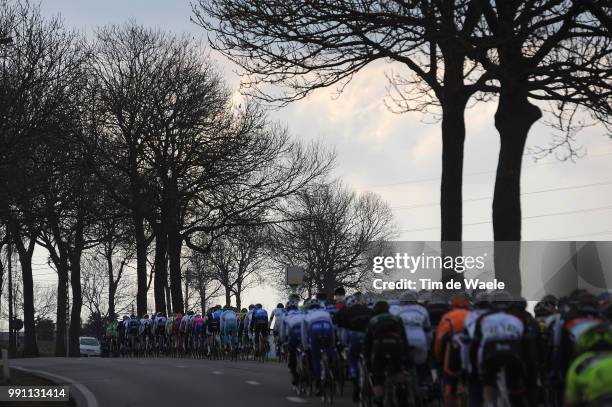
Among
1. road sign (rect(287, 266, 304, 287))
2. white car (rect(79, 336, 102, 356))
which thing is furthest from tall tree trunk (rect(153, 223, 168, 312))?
white car (rect(79, 336, 102, 356))

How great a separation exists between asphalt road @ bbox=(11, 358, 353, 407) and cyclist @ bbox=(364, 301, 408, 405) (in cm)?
433

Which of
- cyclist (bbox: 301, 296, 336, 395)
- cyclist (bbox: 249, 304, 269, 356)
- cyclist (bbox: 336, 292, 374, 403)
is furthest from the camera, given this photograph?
cyclist (bbox: 249, 304, 269, 356)

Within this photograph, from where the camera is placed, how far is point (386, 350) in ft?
52.7

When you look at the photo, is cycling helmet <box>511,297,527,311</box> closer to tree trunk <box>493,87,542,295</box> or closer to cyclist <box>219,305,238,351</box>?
tree trunk <box>493,87,542,295</box>

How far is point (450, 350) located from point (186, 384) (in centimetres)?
1177

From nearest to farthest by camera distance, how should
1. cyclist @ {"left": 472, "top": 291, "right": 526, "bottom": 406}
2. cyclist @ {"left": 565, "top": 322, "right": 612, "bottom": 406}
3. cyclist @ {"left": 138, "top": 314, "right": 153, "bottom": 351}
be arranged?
cyclist @ {"left": 565, "top": 322, "right": 612, "bottom": 406}, cyclist @ {"left": 472, "top": 291, "right": 526, "bottom": 406}, cyclist @ {"left": 138, "top": 314, "right": 153, "bottom": 351}

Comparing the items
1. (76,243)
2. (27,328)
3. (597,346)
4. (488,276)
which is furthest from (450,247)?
(27,328)

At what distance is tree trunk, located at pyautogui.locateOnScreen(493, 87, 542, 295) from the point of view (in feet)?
79.0

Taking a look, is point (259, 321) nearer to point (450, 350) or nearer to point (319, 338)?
point (319, 338)

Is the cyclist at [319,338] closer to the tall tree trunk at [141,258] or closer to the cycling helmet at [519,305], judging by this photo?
the cycling helmet at [519,305]

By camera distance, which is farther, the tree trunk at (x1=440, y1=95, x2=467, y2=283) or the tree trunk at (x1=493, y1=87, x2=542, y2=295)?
the tree trunk at (x1=440, y1=95, x2=467, y2=283)

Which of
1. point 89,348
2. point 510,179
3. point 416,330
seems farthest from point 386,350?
point 89,348

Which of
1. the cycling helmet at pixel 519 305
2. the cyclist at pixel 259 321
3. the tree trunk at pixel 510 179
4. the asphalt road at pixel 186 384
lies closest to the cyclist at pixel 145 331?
the asphalt road at pixel 186 384

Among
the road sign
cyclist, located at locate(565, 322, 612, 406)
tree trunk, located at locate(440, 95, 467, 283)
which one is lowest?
cyclist, located at locate(565, 322, 612, 406)
